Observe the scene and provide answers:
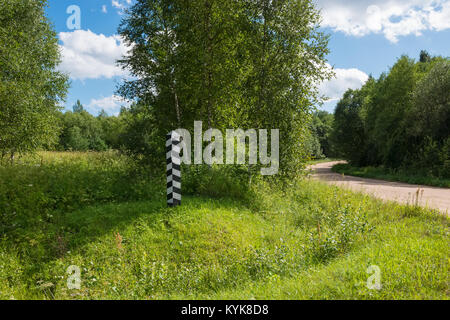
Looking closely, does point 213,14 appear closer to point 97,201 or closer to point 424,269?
point 97,201

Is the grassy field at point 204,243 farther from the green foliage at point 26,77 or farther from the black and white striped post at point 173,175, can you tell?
the green foliage at point 26,77

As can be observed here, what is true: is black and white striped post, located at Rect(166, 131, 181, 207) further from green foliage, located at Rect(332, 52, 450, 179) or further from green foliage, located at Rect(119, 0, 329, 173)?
green foliage, located at Rect(332, 52, 450, 179)

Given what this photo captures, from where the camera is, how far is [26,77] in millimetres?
13492

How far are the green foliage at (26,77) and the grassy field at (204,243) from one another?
147 inches

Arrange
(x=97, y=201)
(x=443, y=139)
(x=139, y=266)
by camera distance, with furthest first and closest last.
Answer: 1. (x=443, y=139)
2. (x=97, y=201)
3. (x=139, y=266)

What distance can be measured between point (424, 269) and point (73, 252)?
697 cm

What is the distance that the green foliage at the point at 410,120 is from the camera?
67.3 ft

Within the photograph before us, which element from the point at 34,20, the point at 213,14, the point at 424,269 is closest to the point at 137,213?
the point at 424,269

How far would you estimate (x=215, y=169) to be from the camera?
11.1m
